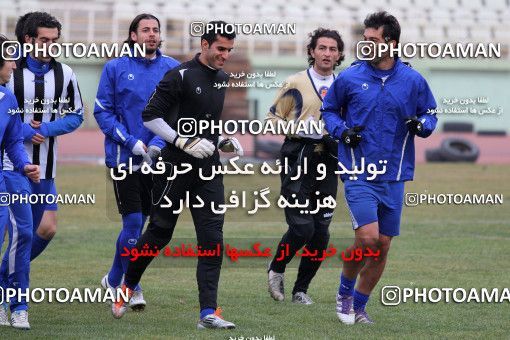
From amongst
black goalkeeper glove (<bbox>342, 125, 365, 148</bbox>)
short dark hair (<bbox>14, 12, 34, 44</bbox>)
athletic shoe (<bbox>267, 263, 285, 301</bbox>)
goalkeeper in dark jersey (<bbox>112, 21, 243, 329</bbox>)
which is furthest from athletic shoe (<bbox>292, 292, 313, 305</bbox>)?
short dark hair (<bbox>14, 12, 34, 44</bbox>)

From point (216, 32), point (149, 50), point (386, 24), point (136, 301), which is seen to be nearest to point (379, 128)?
point (386, 24)

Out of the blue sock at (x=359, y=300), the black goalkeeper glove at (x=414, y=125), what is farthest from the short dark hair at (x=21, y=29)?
the blue sock at (x=359, y=300)

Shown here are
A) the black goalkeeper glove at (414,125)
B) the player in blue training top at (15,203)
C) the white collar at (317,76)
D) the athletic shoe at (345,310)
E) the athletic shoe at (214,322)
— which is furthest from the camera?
the white collar at (317,76)

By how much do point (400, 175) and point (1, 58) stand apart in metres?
2.97

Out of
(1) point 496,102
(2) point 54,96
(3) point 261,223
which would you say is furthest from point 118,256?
(1) point 496,102

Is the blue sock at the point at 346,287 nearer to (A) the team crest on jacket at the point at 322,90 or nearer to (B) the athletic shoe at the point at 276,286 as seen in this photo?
(B) the athletic shoe at the point at 276,286

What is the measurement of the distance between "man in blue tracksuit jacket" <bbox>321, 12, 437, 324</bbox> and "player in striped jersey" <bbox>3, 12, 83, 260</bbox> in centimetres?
218

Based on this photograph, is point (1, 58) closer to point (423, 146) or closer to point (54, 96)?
point (54, 96)

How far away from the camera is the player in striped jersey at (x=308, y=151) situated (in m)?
10.3

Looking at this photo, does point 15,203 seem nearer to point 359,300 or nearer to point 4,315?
point 4,315

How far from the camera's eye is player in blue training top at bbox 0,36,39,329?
8195 millimetres

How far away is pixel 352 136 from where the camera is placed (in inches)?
335

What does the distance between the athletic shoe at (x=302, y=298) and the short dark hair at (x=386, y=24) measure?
2.63 m

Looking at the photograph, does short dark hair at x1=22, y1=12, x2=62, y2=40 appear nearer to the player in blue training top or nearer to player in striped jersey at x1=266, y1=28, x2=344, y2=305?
the player in blue training top
